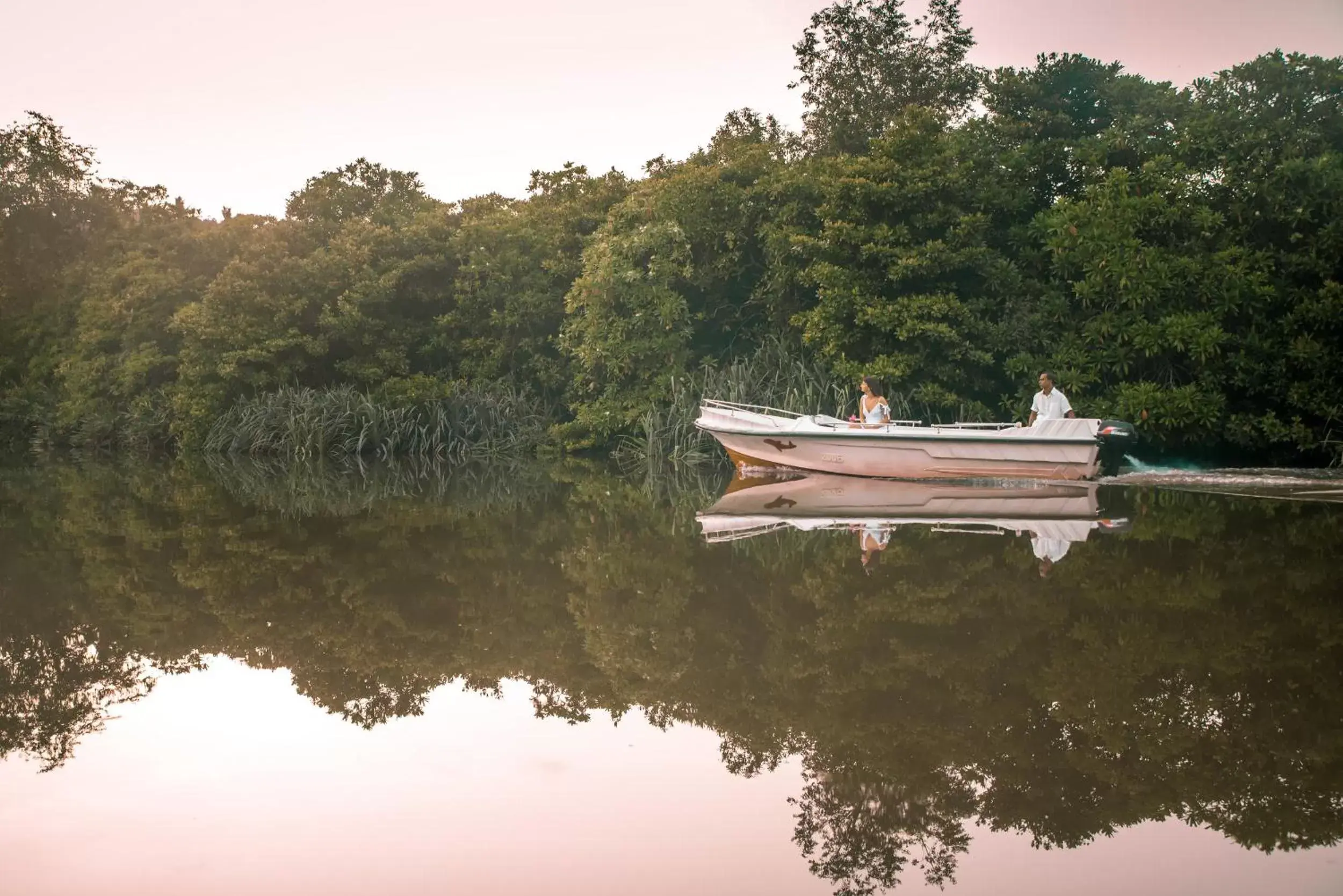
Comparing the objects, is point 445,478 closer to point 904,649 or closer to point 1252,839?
point 904,649

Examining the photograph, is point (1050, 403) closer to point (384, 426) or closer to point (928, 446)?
point (928, 446)

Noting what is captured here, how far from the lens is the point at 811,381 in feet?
69.1

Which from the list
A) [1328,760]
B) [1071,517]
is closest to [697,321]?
[1071,517]

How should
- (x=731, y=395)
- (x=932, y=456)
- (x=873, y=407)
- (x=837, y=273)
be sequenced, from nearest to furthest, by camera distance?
(x=932, y=456) < (x=873, y=407) < (x=837, y=273) < (x=731, y=395)

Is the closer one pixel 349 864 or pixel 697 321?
pixel 349 864

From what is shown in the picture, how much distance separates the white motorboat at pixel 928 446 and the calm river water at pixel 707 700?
3.46 meters

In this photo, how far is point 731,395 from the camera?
70.9ft

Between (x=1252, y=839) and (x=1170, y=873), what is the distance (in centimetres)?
45

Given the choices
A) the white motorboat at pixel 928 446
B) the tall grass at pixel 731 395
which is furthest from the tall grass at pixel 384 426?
the white motorboat at pixel 928 446

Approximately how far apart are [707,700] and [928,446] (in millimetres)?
10597

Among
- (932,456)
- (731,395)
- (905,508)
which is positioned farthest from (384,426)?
(905,508)

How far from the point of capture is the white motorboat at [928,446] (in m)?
15.1

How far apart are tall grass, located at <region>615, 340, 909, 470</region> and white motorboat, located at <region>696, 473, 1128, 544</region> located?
149 inches

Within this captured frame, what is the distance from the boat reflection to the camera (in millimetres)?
10852
